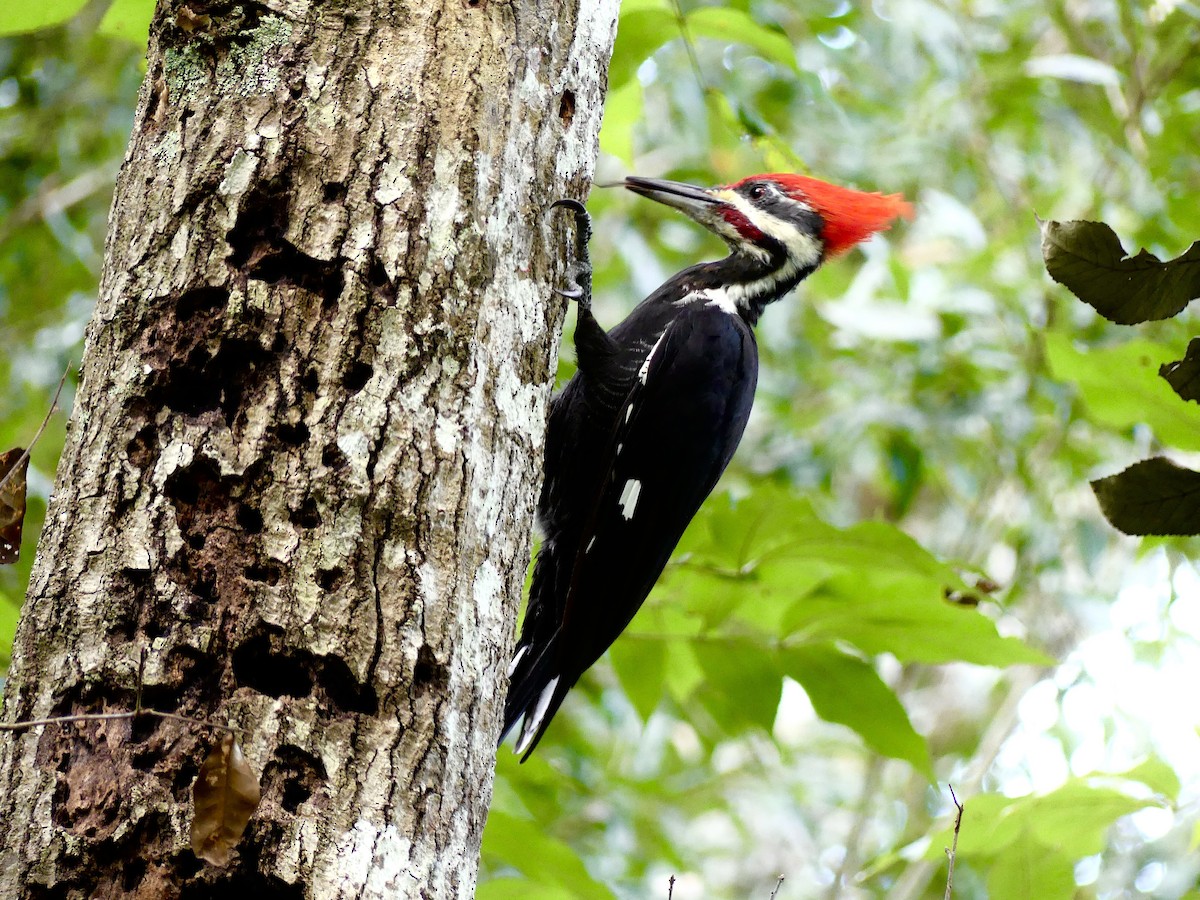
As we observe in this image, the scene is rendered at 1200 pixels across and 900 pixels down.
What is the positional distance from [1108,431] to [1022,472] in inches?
21.6

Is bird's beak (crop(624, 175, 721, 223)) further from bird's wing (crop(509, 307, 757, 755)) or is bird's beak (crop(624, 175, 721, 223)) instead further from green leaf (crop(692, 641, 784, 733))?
green leaf (crop(692, 641, 784, 733))

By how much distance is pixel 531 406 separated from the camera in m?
1.54

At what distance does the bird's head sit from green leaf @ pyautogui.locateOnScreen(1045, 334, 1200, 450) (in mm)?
1119

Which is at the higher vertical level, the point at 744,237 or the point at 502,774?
the point at 744,237

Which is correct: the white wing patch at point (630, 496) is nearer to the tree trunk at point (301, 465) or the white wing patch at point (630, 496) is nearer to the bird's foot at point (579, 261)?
the bird's foot at point (579, 261)

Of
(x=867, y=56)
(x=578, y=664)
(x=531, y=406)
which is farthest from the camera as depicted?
(x=867, y=56)

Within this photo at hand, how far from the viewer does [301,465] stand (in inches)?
51.6

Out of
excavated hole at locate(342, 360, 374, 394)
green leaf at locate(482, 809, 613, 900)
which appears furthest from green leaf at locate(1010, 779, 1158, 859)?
excavated hole at locate(342, 360, 374, 394)

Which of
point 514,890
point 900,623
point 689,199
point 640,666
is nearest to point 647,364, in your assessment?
point 689,199

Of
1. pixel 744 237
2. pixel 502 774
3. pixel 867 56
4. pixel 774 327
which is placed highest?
pixel 867 56

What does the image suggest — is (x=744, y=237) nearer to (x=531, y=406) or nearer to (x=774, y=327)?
(x=531, y=406)

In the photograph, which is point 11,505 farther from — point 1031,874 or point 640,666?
point 1031,874

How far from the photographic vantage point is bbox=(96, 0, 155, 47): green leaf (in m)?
1.99

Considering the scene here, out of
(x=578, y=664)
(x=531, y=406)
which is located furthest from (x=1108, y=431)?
(x=531, y=406)
